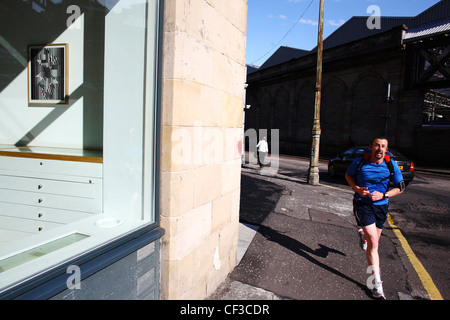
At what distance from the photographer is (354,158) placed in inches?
467

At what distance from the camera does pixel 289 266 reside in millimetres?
4051

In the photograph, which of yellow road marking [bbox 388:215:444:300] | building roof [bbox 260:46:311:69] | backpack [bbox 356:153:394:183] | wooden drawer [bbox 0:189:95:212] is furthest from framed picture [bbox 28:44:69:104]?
building roof [bbox 260:46:311:69]

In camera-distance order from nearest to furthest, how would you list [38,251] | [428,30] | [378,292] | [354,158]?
[38,251] < [378,292] < [354,158] < [428,30]

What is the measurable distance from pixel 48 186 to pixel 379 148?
417cm

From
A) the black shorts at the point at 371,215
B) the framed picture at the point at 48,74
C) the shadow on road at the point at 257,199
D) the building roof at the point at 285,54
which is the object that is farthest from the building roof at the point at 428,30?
the framed picture at the point at 48,74

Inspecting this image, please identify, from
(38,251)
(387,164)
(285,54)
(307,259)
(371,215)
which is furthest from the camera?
(285,54)

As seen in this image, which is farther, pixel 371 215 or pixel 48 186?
pixel 371 215

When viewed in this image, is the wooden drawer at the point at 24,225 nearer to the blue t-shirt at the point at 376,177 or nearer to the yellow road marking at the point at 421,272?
the blue t-shirt at the point at 376,177

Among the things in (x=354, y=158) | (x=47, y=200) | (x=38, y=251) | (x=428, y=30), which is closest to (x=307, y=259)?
(x=38, y=251)

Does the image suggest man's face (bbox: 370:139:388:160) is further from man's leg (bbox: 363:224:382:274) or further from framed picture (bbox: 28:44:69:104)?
framed picture (bbox: 28:44:69:104)

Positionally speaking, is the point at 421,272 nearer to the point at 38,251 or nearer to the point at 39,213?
the point at 38,251

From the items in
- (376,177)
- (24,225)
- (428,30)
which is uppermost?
(428,30)

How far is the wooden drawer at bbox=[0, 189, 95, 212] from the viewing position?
3.20 m

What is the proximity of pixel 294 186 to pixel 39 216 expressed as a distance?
856 centimetres
